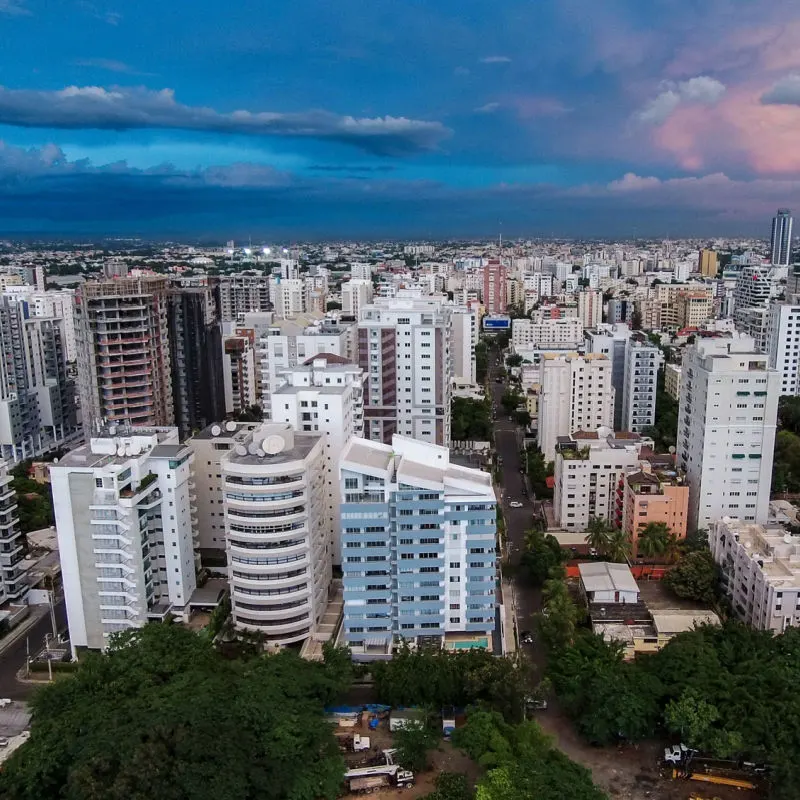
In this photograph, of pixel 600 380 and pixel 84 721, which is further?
pixel 600 380

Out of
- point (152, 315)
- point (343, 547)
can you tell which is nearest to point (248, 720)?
point (343, 547)

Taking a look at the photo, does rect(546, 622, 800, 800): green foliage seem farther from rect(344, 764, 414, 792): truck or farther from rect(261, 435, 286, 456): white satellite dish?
rect(261, 435, 286, 456): white satellite dish

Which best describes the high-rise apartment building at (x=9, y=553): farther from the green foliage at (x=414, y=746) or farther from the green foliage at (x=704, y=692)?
the green foliage at (x=704, y=692)

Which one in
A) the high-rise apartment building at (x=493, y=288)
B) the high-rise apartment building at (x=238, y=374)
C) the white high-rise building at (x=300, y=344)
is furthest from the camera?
the high-rise apartment building at (x=493, y=288)

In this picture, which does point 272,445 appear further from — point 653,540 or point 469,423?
point 469,423

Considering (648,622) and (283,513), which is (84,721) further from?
(648,622)

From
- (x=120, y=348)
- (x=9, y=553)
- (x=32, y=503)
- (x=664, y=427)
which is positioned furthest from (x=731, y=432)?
(x=32, y=503)

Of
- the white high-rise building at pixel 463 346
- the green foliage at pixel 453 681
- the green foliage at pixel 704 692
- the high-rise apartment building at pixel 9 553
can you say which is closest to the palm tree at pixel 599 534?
the green foliage at pixel 704 692
